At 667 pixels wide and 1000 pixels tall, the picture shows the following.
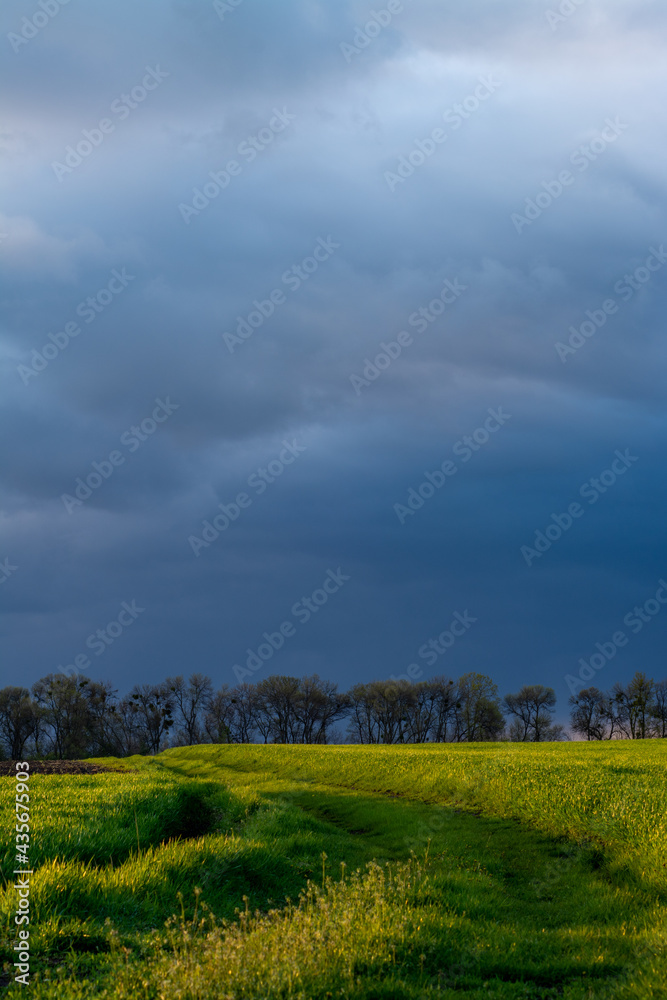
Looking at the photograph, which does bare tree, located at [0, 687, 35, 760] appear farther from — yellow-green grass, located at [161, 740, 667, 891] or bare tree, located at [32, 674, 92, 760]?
yellow-green grass, located at [161, 740, 667, 891]

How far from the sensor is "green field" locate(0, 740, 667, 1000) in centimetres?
755

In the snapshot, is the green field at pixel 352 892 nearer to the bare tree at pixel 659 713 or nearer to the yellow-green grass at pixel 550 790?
the yellow-green grass at pixel 550 790

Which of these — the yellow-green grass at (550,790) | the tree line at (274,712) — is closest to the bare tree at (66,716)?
the tree line at (274,712)

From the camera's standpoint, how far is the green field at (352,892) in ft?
24.8

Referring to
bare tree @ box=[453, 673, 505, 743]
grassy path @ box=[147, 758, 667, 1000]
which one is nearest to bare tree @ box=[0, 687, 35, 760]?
bare tree @ box=[453, 673, 505, 743]

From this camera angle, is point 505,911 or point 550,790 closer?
point 505,911

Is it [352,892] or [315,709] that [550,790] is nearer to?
[352,892]

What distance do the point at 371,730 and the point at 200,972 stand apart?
115m

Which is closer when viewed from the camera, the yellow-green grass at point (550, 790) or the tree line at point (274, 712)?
the yellow-green grass at point (550, 790)

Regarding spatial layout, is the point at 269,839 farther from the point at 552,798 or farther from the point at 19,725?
the point at 19,725

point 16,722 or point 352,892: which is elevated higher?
point 352,892

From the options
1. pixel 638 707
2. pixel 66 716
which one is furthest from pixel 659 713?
pixel 66 716

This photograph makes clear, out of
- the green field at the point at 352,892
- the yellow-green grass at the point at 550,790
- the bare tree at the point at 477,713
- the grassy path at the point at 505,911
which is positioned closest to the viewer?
the green field at the point at 352,892

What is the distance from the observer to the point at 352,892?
9.84 m
